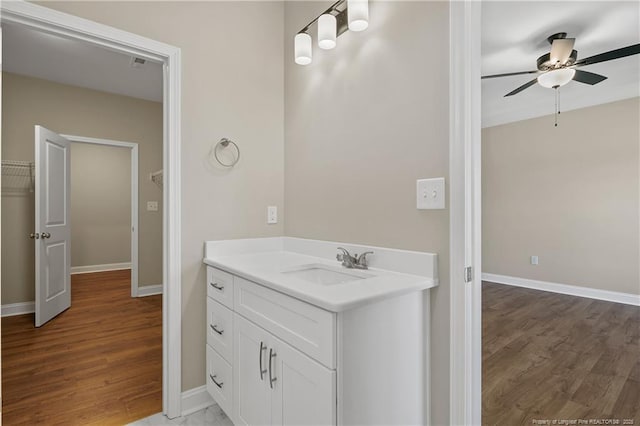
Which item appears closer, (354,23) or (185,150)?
(354,23)

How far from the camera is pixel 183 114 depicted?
1806 millimetres

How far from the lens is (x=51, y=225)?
3.33 metres

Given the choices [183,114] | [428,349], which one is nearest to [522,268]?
[428,349]

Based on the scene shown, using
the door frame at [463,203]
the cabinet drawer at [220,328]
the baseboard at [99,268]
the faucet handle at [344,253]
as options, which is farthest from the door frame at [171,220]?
the baseboard at [99,268]

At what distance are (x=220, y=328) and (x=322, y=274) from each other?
62cm

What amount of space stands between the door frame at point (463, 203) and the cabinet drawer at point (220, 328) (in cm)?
104

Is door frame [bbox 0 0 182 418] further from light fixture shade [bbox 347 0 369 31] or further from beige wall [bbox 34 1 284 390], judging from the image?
light fixture shade [bbox 347 0 369 31]

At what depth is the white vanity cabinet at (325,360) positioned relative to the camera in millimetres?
1020

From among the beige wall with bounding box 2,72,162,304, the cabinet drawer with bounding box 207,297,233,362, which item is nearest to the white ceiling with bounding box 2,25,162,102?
the beige wall with bounding box 2,72,162,304

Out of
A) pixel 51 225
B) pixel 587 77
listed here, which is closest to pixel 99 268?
pixel 51 225

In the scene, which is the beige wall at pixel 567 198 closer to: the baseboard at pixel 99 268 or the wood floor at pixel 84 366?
the wood floor at pixel 84 366

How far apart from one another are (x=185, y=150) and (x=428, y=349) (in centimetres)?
160

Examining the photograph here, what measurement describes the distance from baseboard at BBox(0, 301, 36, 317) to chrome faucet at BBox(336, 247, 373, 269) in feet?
13.0

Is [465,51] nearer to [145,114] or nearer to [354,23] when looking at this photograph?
[354,23]
